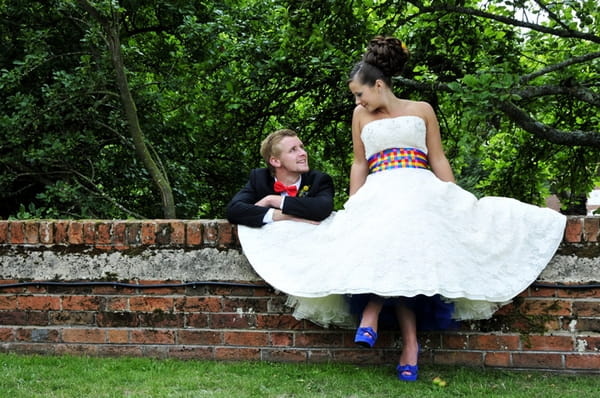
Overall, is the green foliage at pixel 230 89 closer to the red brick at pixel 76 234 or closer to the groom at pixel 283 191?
the groom at pixel 283 191

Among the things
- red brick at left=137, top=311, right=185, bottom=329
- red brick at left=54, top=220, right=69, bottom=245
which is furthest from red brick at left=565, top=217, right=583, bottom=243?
red brick at left=54, top=220, right=69, bottom=245

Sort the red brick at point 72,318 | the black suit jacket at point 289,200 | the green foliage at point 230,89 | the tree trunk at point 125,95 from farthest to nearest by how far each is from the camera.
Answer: the green foliage at point 230,89, the tree trunk at point 125,95, the red brick at point 72,318, the black suit jacket at point 289,200

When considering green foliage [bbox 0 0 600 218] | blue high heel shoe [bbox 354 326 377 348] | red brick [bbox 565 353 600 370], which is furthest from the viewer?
green foliage [bbox 0 0 600 218]

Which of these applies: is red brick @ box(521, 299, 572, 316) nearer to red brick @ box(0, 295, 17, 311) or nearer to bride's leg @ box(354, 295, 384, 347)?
bride's leg @ box(354, 295, 384, 347)

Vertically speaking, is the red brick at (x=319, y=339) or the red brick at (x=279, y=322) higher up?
the red brick at (x=279, y=322)

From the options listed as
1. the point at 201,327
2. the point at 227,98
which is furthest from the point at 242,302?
the point at 227,98

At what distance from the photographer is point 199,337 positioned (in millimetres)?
3812

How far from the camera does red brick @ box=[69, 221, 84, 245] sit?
392 centimetres

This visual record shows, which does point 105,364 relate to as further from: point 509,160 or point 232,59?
point 509,160

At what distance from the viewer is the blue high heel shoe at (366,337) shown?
3207 mm

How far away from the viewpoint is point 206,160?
27.4 feet

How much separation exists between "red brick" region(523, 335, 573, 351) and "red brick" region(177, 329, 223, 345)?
5.69ft

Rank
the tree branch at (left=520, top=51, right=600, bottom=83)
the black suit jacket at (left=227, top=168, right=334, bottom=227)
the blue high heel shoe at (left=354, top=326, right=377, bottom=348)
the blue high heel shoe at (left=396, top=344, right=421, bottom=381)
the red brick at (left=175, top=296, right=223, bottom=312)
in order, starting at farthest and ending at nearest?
the tree branch at (left=520, top=51, right=600, bottom=83) → the red brick at (left=175, top=296, right=223, bottom=312) → the black suit jacket at (left=227, top=168, right=334, bottom=227) → the blue high heel shoe at (left=396, top=344, right=421, bottom=381) → the blue high heel shoe at (left=354, top=326, right=377, bottom=348)

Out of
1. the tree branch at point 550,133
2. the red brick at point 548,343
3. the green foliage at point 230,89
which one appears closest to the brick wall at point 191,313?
the red brick at point 548,343
